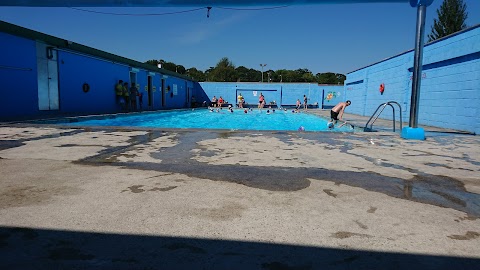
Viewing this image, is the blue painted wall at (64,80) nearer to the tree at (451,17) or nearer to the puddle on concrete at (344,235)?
the puddle on concrete at (344,235)

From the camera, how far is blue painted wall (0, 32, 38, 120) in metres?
11.1

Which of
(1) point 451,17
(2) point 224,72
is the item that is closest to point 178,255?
(1) point 451,17

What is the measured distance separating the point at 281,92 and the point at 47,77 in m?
23.1

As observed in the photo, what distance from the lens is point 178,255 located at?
1635 mm

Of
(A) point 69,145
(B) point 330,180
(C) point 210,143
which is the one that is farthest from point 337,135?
(A) point 69,145

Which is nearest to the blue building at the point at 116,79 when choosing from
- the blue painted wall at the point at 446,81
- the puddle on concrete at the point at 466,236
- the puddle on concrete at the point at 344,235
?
the blue painted wall at the point at 446,81

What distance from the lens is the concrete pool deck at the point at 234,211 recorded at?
1.63 meters

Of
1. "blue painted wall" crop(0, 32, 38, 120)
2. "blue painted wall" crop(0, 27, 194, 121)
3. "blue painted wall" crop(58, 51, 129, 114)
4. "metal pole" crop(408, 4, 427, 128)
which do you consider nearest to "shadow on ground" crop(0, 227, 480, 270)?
"metal pole" crop(408, 4, 427, 128)

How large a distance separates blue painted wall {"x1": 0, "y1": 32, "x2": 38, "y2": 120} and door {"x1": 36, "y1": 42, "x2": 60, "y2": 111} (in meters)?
0.27

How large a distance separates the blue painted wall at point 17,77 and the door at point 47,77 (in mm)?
272

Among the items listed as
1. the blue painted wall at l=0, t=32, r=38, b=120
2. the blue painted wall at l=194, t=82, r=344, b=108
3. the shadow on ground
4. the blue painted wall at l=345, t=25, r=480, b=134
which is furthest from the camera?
the blue painted wall at l=194, t=82, r=344, b=108

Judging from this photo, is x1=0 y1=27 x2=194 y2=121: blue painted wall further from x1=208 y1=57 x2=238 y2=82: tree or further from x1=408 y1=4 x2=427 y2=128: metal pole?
x1=208 y1=57 x2=238 y2=82: tree

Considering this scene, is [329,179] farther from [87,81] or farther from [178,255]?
[87,81]

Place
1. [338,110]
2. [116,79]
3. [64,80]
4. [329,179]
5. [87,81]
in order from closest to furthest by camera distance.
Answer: [329,179] < [338,110] < [64,80] < [87,81] < [116,79]
